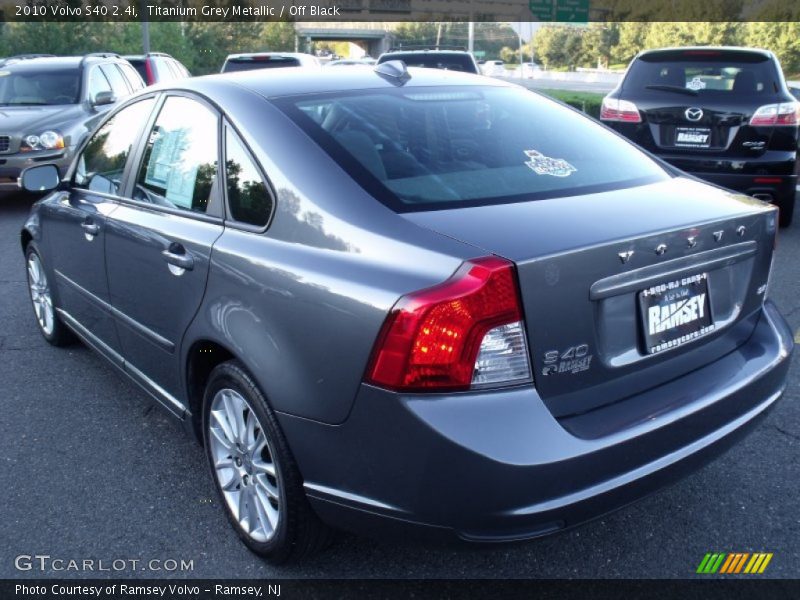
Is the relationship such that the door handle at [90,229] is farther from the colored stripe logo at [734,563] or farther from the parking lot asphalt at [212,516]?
the colored stripe logo at [734,563]

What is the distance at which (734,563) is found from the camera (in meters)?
2.74

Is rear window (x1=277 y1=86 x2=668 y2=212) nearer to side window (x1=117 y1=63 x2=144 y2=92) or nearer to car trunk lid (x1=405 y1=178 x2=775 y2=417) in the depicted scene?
car trunk lid (x1=405 y1=178 x2=775 y2=417)

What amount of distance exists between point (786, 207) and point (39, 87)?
9.05m

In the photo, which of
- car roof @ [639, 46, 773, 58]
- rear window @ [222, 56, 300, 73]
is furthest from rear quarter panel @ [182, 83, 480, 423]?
rear window @ [222, 56, 300, 73]

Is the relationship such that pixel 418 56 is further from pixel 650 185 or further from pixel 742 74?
pixel 650 185

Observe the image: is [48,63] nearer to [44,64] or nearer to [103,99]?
[44,64]

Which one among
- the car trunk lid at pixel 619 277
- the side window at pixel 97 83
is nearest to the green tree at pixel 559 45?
the side window at pixel 97 83

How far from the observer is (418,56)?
13273 mm

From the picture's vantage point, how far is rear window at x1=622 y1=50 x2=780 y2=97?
24.6ft

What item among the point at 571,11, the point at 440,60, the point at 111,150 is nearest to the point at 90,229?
the point at 111,150

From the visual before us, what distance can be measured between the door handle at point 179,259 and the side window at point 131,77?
9.93 metres

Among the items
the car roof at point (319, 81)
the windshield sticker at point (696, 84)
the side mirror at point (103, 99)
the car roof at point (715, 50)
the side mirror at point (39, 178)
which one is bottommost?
the side mirror at point (103, 99)

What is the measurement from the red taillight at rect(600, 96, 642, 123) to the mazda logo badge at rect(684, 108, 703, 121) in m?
0.44
